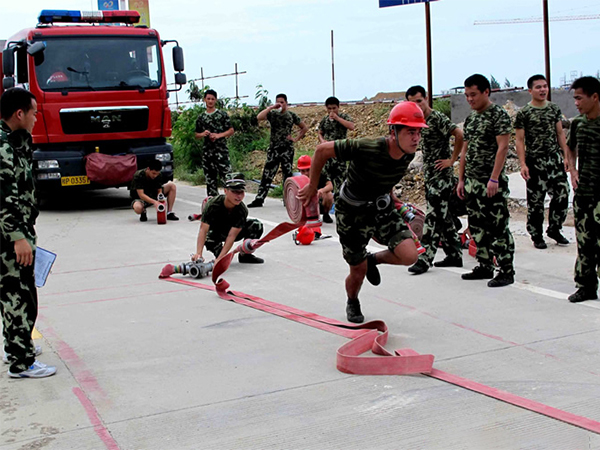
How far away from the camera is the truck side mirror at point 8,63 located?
12.9 meters

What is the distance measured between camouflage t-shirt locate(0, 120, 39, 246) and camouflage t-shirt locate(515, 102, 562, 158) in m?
5.70

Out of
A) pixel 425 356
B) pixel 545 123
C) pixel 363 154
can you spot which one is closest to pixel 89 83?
pixel 545 123

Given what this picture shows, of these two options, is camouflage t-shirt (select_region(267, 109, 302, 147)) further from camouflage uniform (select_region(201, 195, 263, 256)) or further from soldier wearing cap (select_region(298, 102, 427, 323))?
soldier wearing cap (select_region(298, 102, 427, 323))

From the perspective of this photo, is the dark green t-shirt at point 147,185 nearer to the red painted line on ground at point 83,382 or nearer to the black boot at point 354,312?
the red painted line on ground at point 83,382

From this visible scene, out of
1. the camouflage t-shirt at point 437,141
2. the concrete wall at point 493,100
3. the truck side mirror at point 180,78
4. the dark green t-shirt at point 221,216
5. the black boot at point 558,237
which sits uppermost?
the truck side mirror at point 180,78

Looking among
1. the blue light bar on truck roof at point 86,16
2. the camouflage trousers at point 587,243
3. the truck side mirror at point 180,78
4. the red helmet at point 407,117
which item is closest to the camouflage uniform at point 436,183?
the camouflage trousers at point 587,243

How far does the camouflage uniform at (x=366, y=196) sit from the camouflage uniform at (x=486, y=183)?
1.62 metres

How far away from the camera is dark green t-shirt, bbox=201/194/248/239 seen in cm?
811

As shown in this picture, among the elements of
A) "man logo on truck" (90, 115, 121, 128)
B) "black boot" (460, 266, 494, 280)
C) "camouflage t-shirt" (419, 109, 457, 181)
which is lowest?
"black boot" (460, 266, 494, 280)

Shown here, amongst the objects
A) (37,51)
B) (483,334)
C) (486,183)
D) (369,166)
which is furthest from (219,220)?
(37,51)

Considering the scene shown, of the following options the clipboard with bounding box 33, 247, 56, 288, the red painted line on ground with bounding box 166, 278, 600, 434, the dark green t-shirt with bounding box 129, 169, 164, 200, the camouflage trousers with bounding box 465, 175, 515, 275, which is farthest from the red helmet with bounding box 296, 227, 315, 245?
the clipboard with bounding box 33, 247, 56, 288

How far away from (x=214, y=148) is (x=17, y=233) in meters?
9.22

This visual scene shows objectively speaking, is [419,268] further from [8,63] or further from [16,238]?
[8,63]

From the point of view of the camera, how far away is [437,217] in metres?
7.68
